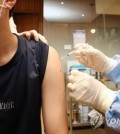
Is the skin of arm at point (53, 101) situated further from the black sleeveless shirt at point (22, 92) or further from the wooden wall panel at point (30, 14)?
the wooden wall panel at point (30, 14)

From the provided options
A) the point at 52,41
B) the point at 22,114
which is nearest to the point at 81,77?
the point at 22,114

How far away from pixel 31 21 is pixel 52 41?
442 millimetres

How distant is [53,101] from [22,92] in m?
0.14

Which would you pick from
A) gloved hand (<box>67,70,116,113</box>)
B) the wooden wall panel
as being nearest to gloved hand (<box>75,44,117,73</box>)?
gloved hand (<box>67,70,116,113</box>)

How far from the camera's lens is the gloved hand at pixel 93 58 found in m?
1.54

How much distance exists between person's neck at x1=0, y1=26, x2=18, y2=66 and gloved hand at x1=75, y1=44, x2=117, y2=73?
63cm

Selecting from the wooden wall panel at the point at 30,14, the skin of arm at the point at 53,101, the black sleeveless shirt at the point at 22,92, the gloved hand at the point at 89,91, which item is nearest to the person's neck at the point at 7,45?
the black sleeveless shirt at the point at 22,92

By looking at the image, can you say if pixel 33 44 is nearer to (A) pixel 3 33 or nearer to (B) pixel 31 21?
(A) pixel 3 33

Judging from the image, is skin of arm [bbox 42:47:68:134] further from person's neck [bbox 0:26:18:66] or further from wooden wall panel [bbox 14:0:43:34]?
wooden wall panel [bbox 14:0:43:34]

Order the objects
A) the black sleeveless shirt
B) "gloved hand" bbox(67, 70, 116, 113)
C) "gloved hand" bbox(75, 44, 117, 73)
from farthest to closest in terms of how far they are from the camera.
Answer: "gloved hand" bbox(75, 44, 117, 73), "gloved hand" bbox(67, 70, 116, 113), the black sleeveless shirt

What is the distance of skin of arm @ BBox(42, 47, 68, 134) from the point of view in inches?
37.7

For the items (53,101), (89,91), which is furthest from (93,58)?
(53,101)

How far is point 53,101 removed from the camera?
0.98 meters

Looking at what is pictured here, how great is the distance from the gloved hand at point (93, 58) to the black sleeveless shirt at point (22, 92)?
0.59 m
